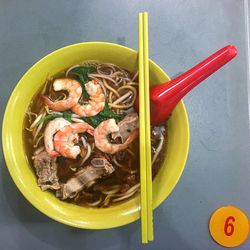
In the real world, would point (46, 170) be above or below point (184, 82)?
below

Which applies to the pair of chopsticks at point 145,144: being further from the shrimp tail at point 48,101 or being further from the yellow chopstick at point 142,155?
the shrimp tail at point 48,101

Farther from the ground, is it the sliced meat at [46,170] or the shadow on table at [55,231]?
the sliced meat at [46,170]

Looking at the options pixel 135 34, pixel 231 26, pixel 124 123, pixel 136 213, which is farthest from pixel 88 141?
pixel 231 26

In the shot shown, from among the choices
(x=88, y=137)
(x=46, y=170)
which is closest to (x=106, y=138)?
(x=88, y=137)

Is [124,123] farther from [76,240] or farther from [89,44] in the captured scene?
[76,240]

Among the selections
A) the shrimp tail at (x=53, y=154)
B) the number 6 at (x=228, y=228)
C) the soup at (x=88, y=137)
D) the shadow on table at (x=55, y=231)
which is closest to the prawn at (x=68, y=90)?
the soup at (x=88, y=137)

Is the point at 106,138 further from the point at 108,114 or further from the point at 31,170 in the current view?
the point at 31,170

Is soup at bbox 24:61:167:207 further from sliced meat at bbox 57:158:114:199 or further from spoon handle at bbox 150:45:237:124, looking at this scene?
spoon handle at bbox 150:45:237:124
